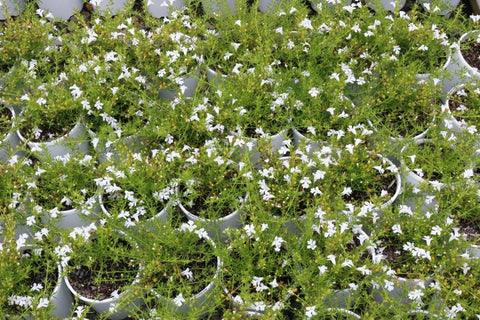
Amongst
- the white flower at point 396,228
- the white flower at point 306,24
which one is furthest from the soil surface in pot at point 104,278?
the white flower at point 306,24

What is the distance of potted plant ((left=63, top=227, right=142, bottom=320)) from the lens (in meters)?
3.25

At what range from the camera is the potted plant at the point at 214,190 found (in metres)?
3.55

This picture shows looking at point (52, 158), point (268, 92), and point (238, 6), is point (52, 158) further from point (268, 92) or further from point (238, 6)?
point (238, 6)

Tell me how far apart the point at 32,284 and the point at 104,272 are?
0.46 m

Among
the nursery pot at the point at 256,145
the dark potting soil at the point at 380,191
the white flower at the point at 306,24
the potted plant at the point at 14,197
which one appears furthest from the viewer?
the white flower at the point at 306,24

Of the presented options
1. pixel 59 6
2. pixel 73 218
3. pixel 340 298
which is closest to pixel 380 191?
pixel 340 298

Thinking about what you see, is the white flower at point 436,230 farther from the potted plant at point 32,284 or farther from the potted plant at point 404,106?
the potted plant at point 32,284

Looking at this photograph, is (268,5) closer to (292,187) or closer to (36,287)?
(292,187)

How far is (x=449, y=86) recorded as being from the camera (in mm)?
4602

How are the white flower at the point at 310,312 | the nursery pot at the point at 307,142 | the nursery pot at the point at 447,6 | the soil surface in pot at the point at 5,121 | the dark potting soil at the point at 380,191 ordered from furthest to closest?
the nursery pot at the point at 447,6
the soil surface in pot at the point at 5,121
the nursery pot at the point at 307,142
the dark potting soil at the point at 380,191
the white flower at the point at 310,312

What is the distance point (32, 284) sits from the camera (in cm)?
338

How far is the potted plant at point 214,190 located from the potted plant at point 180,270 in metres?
0.18

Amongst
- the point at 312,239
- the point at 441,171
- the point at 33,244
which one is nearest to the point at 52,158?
the point at 33,244

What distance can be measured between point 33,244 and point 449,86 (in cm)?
350
